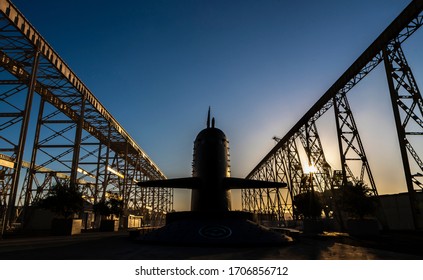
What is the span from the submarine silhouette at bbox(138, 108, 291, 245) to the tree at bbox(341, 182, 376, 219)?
14.3 m

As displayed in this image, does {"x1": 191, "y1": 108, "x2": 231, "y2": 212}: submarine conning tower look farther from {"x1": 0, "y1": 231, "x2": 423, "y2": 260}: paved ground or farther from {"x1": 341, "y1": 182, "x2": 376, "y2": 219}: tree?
{"x1": 341, "y1": 182, "x2": 376, "y2": 219}: tree

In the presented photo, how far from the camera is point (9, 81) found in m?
27.6

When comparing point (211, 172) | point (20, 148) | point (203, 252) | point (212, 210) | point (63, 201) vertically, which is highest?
point (20, 148)

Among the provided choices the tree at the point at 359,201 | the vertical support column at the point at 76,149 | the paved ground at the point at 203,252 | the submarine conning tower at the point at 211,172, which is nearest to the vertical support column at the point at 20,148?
the paved ground at the point at 203,252

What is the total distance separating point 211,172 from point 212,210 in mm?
2373

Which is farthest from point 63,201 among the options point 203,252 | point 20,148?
point 203,252

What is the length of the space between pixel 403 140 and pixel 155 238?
910 inches

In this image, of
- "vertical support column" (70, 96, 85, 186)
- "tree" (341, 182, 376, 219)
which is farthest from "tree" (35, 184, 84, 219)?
"tree" (341, 182, 376, 219)

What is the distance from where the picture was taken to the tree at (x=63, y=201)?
28.2m

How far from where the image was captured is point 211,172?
1680 centimetres

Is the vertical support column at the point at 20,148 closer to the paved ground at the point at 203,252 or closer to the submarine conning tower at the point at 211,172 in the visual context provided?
the paved ground at the point at 203,252

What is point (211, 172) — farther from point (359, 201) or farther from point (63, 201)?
point (63, 201)
